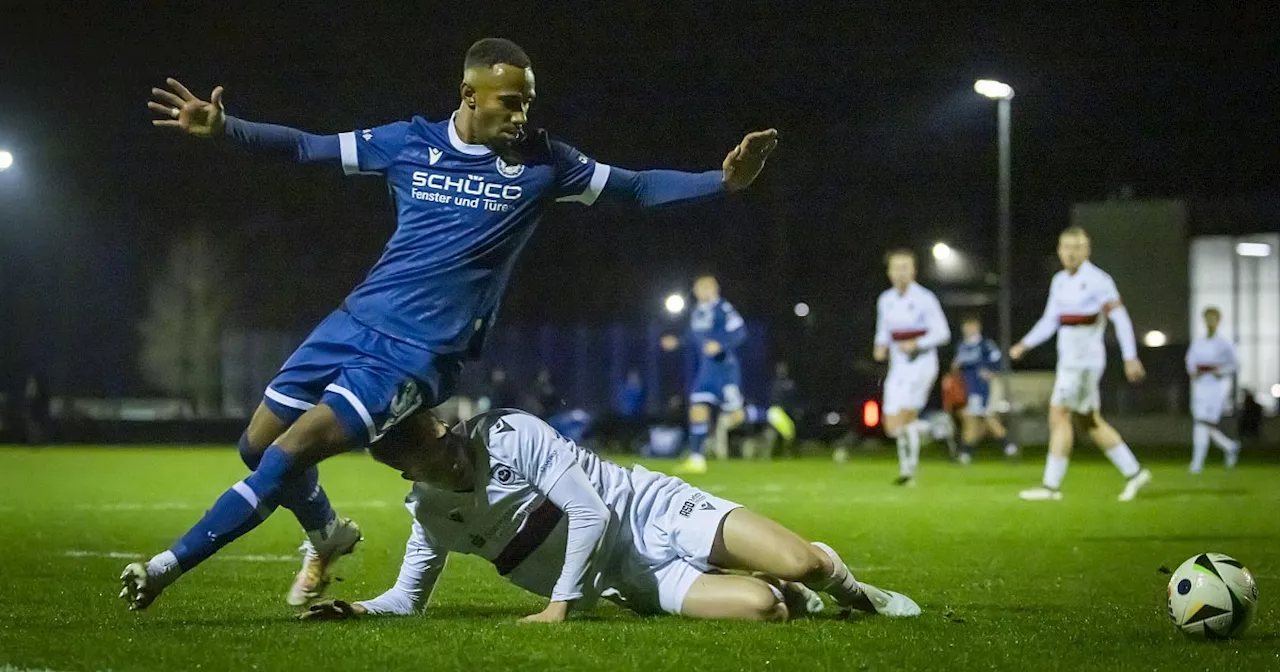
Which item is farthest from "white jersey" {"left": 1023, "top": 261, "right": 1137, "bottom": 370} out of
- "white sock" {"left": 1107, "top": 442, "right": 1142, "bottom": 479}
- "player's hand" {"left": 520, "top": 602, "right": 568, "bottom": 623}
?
"player's hand" {"left": 520, "top": 602, "right": 568, "bottom": 623}

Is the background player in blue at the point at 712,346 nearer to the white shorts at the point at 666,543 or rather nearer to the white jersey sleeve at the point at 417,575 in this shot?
the white shorts at the point at 666,543

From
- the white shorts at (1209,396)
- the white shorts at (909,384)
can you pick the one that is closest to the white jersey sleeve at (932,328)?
the white shorts at (909,384)

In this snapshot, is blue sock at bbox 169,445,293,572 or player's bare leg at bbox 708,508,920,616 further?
player's bare leg at bbox 708,508,920,616

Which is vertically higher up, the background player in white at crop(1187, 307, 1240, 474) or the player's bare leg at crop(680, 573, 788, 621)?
the background player in white at crop(1187, 307, 1240, 474)

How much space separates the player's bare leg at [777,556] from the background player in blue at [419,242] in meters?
1.32

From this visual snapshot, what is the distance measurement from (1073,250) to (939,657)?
416 inches

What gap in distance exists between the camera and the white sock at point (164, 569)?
20.5 feet

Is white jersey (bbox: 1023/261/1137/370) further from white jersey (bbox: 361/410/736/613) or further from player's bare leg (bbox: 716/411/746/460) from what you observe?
player's bare leg (bbox: 716/411/746/460)

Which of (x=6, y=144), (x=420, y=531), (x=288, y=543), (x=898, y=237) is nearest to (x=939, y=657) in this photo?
(x=420, y=531)

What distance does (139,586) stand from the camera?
620 centimetres

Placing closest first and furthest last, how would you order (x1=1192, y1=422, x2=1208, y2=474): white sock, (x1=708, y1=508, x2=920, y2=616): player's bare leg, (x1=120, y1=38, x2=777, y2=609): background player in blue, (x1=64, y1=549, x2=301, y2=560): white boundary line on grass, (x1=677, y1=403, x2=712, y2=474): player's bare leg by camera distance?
(x1=120, y1=38, x2=777, y2=609): background player in blue, (x1=708, y1=508, x2=920, y2=616): player's bare leg, (x1=64, y1=549, x2=301, y2=560): white boundary line on grass, (x1=677, y1=403, x2=712, y2=474): player's bare leg, (x1=1192, y1=422, x2=1208, y2=474): white sock

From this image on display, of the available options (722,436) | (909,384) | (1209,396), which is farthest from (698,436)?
(1209,396)

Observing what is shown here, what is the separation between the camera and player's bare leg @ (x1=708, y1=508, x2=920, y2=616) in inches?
268

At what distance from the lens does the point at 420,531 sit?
7023 mm
